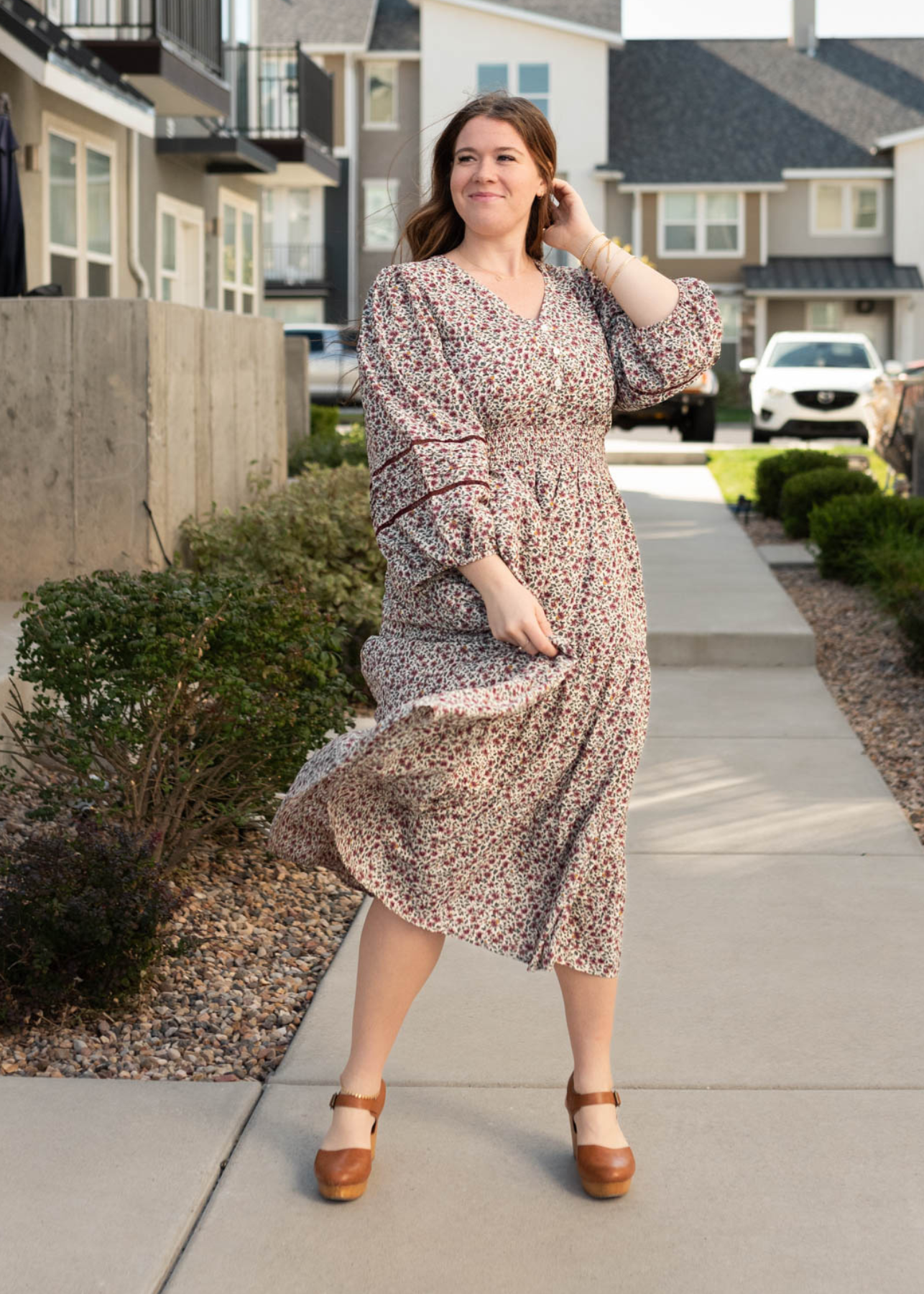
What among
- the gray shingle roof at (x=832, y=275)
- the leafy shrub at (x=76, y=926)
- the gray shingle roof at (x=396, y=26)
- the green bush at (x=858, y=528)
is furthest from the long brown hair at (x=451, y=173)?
the gray shingle roof at (x=396, y=26)

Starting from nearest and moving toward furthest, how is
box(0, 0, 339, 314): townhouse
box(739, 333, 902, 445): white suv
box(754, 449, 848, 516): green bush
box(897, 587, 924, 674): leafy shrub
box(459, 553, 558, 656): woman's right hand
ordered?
box(459, 553, 558, 656): woman's right hand
box(897, 587, 924, 674): leafy shrub
box(0, 0, 339, 314): townhouse
box(754, 449, 848, 516): green bush
box(739, 333, 902, 445): white suv

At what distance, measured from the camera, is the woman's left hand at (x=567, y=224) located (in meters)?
3.03

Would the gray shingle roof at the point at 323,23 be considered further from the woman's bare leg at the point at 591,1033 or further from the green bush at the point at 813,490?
the woman's bare leg at the point at 591,1033

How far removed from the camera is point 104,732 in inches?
156

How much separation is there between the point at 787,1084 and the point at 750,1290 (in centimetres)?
77

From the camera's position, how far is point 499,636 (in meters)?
2.74

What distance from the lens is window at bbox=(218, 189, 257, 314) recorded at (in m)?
18.1

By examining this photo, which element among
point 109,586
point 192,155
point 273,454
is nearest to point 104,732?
point 109,586

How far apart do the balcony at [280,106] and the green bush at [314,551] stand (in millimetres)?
11863

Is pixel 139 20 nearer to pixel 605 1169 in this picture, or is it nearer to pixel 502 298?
pixel 502 298

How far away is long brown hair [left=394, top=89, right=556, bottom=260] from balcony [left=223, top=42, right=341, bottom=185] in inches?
622

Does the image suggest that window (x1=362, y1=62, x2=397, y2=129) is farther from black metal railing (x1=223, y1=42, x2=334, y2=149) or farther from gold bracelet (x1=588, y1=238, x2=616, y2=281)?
gold bracelet (x1=588, y1=238, x2=616, y2=281)

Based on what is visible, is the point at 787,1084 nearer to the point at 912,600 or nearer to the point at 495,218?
the point at 495,218

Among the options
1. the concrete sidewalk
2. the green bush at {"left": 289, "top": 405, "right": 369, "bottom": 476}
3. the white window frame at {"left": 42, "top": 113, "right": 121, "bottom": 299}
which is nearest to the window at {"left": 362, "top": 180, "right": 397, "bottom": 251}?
the white window frame at {"left": 42, "top": 113, "right": 121, "bottom": 299}
